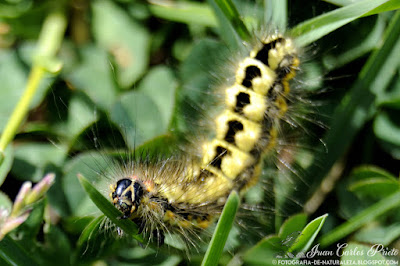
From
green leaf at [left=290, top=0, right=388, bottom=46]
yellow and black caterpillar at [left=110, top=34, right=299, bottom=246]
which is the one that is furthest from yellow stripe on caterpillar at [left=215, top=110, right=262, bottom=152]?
green leaf at [left=290, top=0, right=388, bottom=46]

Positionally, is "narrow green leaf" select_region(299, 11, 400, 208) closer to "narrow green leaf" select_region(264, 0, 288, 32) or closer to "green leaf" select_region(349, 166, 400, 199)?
"green leaf" select_region(349, 166, 400, 199)

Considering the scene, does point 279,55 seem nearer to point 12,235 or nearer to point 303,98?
point 303,98

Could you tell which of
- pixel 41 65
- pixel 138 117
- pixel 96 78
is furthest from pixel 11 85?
pixel 138 117

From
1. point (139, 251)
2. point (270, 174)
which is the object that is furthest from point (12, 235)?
point (270, 174)

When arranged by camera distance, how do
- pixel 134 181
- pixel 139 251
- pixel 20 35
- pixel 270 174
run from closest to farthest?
pixel 134 181 < pixel 139 251 < pixel 270 174 < pixel 20 35

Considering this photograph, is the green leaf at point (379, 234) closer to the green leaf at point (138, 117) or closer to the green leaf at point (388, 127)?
the green leaf at point (388, 127)
